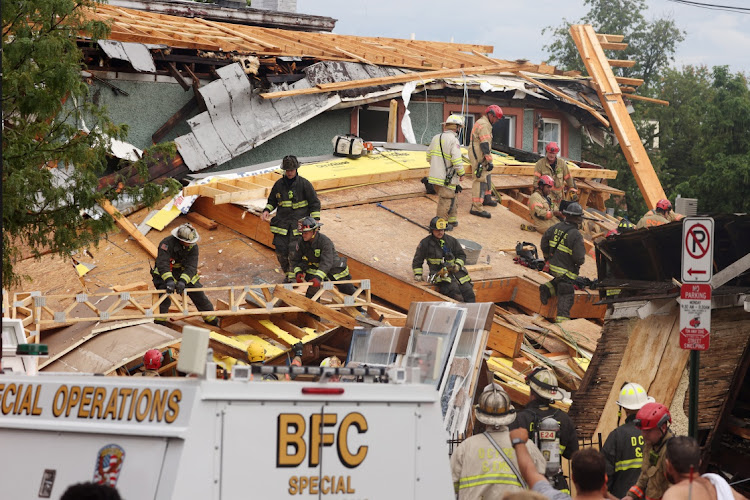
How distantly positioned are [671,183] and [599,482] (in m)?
33.8

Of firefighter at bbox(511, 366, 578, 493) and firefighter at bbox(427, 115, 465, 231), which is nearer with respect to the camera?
firefighter at bbox(511, 366, 578, 493)

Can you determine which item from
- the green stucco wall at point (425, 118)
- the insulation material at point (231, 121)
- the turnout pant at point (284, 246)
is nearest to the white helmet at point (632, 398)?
the turnout pant at point (284, 246)

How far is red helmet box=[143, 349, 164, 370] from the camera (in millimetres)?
11922

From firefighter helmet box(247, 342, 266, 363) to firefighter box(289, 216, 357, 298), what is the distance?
143 cm

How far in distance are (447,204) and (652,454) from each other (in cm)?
1075

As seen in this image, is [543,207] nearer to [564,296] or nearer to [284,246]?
[564,296]

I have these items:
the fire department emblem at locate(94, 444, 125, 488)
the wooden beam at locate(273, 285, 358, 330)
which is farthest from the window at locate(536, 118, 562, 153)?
the fire department emblem at locate(94, 444, 125, 488)

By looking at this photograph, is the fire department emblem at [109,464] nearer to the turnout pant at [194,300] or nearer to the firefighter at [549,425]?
the firefighter at [549,425]

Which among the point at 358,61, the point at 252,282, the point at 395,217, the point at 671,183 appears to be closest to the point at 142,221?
the point at 252,282

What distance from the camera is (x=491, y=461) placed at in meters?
6.82

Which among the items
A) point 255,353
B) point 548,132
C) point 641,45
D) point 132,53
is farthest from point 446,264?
point 641,45

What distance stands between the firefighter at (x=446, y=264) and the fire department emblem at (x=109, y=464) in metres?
10.3

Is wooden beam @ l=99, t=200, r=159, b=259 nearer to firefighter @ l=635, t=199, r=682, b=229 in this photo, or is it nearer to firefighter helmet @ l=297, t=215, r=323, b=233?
firefighter helmet @ l=297, t=215, r=323, b=233

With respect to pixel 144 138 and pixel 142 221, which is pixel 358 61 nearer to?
pixel 144 138
